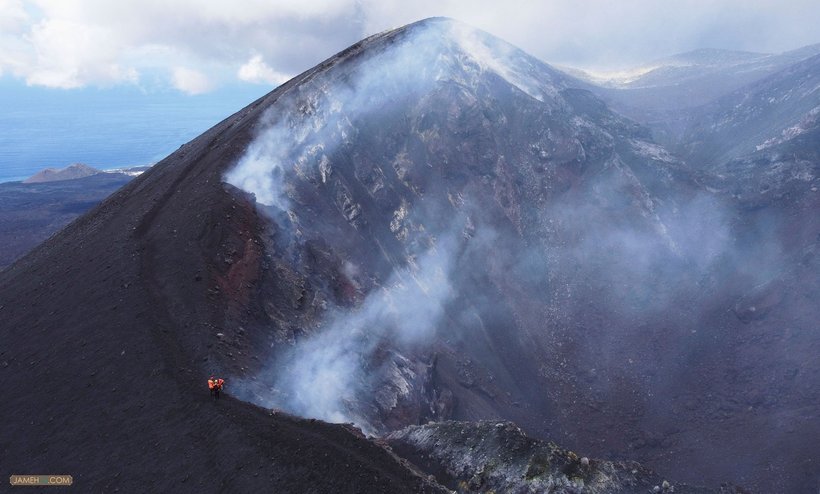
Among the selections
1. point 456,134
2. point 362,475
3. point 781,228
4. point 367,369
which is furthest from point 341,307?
point 781,228

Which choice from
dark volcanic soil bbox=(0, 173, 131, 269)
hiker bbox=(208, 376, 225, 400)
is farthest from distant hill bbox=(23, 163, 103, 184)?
hiker bbox=(208, 376, 225, 400)

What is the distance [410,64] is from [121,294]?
37.9 metres

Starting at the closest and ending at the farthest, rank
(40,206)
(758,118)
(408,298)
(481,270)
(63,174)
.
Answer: (408,298) < (481,270) < (758,118) < (40,206) < (63,174)

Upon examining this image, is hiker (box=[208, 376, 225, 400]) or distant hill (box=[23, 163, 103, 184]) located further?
distant hill (box=[23, 163, 103, 184])

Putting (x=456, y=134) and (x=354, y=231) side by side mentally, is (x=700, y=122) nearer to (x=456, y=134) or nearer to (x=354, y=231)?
(x=456, y=134)

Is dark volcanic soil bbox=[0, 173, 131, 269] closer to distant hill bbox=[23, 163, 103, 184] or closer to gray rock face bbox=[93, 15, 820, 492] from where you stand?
distant hill bbox=[23, 163, 103, 184]

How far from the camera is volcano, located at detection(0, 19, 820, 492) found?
2061 centimetres

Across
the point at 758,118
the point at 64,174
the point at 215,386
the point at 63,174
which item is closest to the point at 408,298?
the point at 215,386

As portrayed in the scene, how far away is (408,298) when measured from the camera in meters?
43.1

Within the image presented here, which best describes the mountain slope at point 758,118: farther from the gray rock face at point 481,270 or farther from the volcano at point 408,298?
the gray rock face at point 481,270

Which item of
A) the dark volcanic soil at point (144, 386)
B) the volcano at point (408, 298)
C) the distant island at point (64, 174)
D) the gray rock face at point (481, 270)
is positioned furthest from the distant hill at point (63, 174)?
the dark volcanic soil at point (144, 386)

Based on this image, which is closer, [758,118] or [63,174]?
[758,118]

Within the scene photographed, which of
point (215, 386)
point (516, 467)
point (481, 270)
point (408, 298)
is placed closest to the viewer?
A: point (215, 386)

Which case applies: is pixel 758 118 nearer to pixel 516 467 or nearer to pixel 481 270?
pixel 481 270
